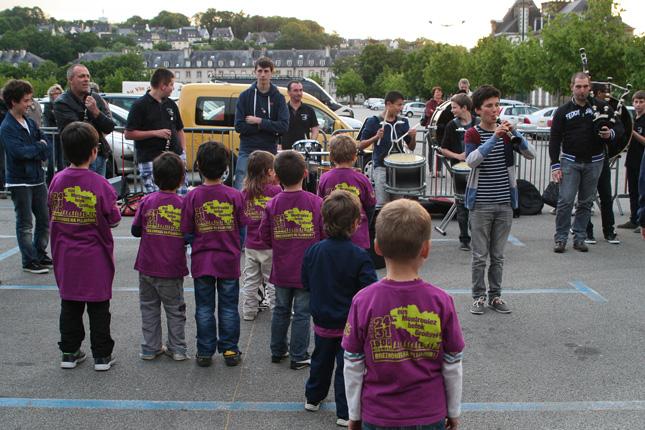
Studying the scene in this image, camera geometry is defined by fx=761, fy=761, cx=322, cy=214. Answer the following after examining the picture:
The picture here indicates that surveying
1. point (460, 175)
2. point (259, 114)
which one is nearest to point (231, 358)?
point (259, 114)

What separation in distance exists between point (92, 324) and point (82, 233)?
2.17 feet

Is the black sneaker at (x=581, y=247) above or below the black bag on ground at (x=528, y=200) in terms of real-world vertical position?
below

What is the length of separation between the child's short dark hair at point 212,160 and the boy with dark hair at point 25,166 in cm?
289

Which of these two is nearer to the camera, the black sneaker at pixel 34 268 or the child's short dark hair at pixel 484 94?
the child's short dark hair at pixel 484 94

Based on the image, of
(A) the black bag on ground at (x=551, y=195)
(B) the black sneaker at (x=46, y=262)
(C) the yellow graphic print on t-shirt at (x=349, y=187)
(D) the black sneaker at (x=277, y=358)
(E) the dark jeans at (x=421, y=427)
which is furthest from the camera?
(A) the black bag on ground at (x=551, y=195)

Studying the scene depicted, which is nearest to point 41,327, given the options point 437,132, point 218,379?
point 218,379

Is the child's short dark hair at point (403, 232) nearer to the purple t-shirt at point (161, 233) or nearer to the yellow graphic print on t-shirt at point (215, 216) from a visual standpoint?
the yellow graphic print on t-shirt at point (215, 216)

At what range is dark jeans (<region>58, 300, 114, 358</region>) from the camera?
5.39m

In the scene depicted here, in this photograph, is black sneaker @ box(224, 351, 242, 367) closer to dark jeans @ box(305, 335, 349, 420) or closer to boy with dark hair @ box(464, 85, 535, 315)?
dark jeans @ box(305, 335, 349, 420)

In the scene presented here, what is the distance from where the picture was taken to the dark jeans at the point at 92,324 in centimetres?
539

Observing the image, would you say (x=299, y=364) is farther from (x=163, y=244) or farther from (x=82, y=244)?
(x=82, y=244)

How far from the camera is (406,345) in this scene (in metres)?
3.04

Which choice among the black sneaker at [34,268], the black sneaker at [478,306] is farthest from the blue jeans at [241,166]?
the black sneaker at [478,306]

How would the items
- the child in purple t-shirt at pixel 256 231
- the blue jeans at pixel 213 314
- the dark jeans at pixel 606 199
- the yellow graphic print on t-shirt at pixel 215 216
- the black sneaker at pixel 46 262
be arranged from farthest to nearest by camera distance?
the dark jeans at pixel 606 199 < the black sneaker at pixel 46 262 < the child in purple t-shirt at pixel 256 231 < the blue jeans at pixel 213 314 < the yellow graphic print on t-shirt at pixel 215 216
